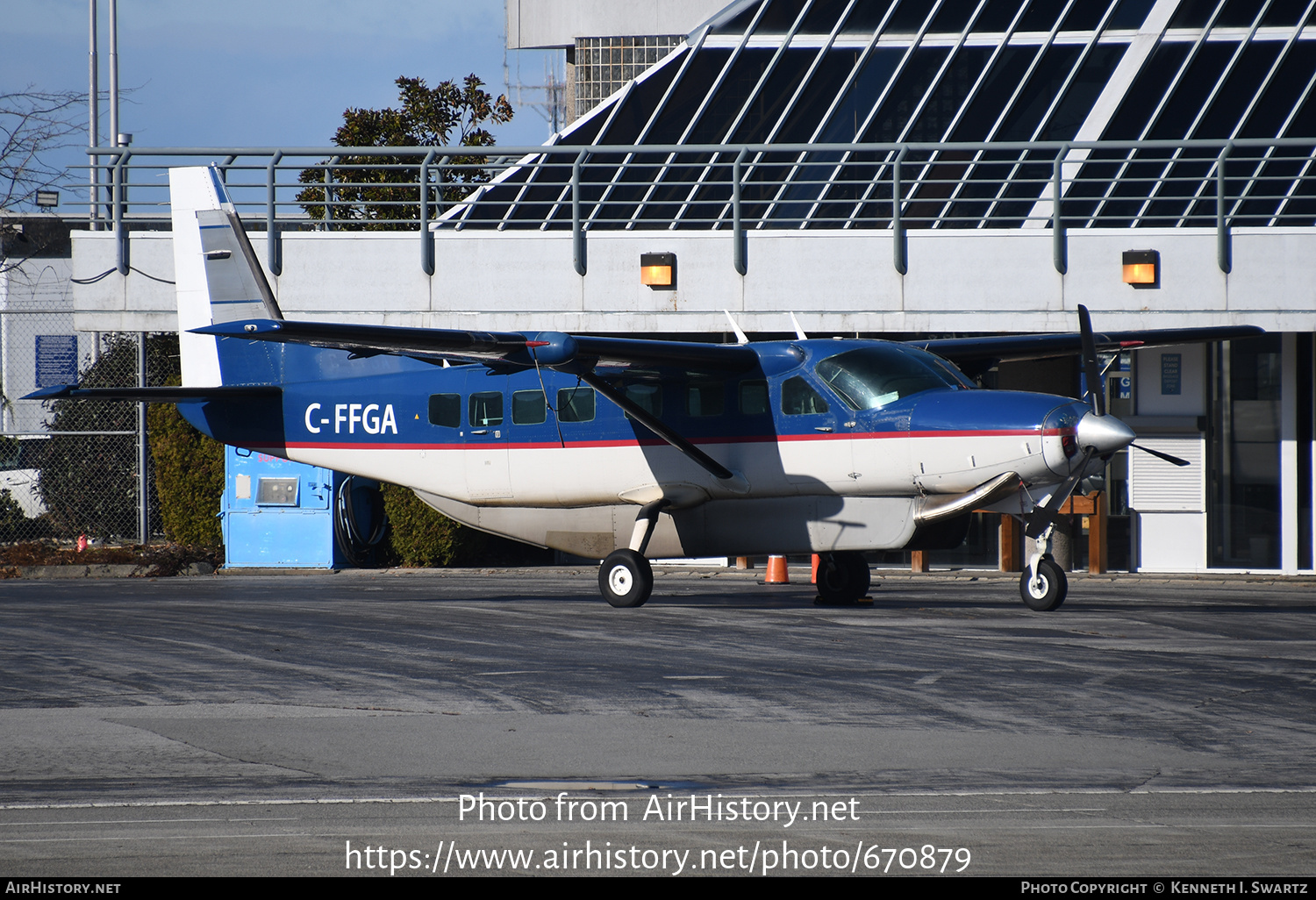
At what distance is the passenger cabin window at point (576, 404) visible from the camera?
14.6 meters

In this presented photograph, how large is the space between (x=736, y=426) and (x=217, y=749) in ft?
26.1

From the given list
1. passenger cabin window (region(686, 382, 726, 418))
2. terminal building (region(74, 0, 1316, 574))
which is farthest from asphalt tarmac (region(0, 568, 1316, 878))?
terminal building (region(74, 0, 1316, 574))

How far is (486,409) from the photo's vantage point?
1504 centimetres

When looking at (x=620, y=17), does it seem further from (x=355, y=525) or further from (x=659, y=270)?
(x=355, y=525)

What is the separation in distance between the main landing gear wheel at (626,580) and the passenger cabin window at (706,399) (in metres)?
1.61

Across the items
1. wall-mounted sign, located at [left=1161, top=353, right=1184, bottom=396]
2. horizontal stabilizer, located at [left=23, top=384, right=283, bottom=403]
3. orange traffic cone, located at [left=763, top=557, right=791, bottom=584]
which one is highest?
wall-mounted sign, located at [left=1161, top=353, right=1184, bottom=396]

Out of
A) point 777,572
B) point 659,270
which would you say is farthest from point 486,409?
point 777,572

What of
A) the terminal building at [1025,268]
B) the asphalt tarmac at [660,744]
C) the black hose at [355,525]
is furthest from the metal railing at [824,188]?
the asphalt tarmac at [660,744]

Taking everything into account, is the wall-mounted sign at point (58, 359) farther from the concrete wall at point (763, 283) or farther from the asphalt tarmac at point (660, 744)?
the asphalt tarmac at point (660, 744)

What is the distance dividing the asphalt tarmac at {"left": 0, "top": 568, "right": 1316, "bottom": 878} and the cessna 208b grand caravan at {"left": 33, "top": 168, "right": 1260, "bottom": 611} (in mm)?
1239

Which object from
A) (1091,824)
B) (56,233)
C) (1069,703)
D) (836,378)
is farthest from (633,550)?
(56,233)

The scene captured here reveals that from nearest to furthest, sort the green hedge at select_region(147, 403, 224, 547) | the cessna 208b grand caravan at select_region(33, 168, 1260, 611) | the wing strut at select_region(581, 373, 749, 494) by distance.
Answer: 1. the cessna 208b grand caravan at select_region(33, 168, 1260, 611)
2. the wing strut at select_region(581, 373, 749, 494)
3. the green hedge at select_region(147, 403, 224, 547)

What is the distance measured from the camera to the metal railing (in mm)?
18438

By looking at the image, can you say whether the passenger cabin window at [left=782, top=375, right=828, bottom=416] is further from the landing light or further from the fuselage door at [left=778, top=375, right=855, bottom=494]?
the landing light
